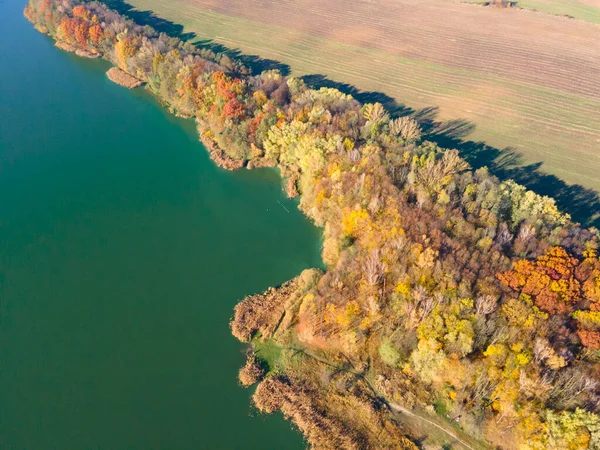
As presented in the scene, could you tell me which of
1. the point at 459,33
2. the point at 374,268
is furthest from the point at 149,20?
the point at 374,268

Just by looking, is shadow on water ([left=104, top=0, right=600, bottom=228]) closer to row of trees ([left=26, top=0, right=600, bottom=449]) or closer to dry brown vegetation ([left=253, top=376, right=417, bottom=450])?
row of trees ([left=26, top=0, right=600, bottom=449])

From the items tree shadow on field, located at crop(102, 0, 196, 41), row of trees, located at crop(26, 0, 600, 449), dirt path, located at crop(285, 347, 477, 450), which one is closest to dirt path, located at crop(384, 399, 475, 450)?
dirt path, located at crop(285, 347, 477, 450)

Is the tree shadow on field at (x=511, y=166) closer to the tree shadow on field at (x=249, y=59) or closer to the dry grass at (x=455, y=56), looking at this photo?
the dry grass at (x=455, y=56)

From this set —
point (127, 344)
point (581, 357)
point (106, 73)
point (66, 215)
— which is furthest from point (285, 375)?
point (106, 73)

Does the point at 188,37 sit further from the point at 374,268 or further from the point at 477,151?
the point at 374,268

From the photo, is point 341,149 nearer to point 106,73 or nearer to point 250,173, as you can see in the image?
point 250,173

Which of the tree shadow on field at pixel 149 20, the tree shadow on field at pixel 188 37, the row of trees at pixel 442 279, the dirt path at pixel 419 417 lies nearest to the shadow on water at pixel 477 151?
the tree shadow on field at pixel 188 37
